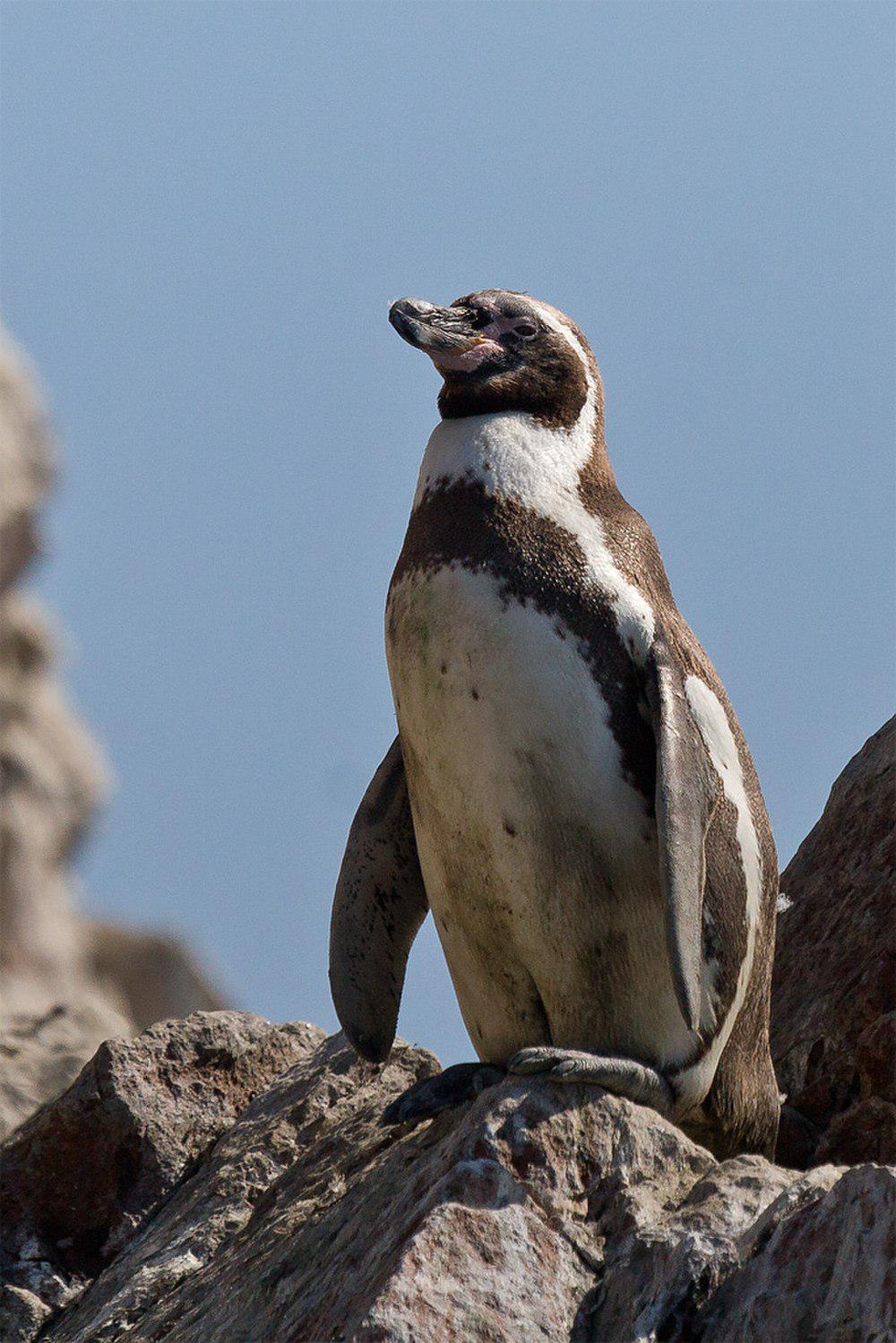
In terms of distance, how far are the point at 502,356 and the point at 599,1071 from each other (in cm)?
163

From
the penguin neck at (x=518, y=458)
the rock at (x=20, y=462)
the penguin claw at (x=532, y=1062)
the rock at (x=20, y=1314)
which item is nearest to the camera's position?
the penguin claw at (x=532, y=1062)

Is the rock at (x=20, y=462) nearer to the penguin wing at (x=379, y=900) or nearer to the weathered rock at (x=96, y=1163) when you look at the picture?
the weathered rock at (x=96, y=1163)

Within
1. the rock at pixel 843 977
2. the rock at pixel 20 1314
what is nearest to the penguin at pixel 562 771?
the rock at pixel 843 977

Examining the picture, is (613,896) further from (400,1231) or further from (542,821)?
(400,1231)

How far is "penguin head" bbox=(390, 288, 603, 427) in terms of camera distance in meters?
4.51

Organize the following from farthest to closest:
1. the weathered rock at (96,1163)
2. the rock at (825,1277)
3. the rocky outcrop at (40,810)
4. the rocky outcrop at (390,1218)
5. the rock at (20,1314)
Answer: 1. the rocky outcrop at (40,810)
2. the weathered rock at (96,1163)
3. the rock at (20,1314)
4. the rocky outcrop at (390,1218)
5. the rock at (825,1277)

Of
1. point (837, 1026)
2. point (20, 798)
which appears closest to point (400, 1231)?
point (837, 1026)

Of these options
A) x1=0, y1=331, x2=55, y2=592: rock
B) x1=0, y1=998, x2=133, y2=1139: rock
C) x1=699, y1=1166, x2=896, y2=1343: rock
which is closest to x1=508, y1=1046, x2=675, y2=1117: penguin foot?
x1=699, y1=1166, x2=896, y2=1343: rock

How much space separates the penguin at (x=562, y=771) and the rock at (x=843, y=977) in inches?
22.0

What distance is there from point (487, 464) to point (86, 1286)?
7.14 ft

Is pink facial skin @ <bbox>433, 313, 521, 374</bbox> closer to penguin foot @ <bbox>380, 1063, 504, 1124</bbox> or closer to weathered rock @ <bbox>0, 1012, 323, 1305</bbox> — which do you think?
penguin foot @ <bbox>380, 1063, 504, 1124</bbox>

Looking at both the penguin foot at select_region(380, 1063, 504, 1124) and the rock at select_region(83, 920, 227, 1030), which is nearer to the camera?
the penguin foot at select_region(380, 1063, 504, 1124)

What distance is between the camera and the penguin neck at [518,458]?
4363 mm

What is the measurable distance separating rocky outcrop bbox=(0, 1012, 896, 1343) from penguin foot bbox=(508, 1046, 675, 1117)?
0.12ft
